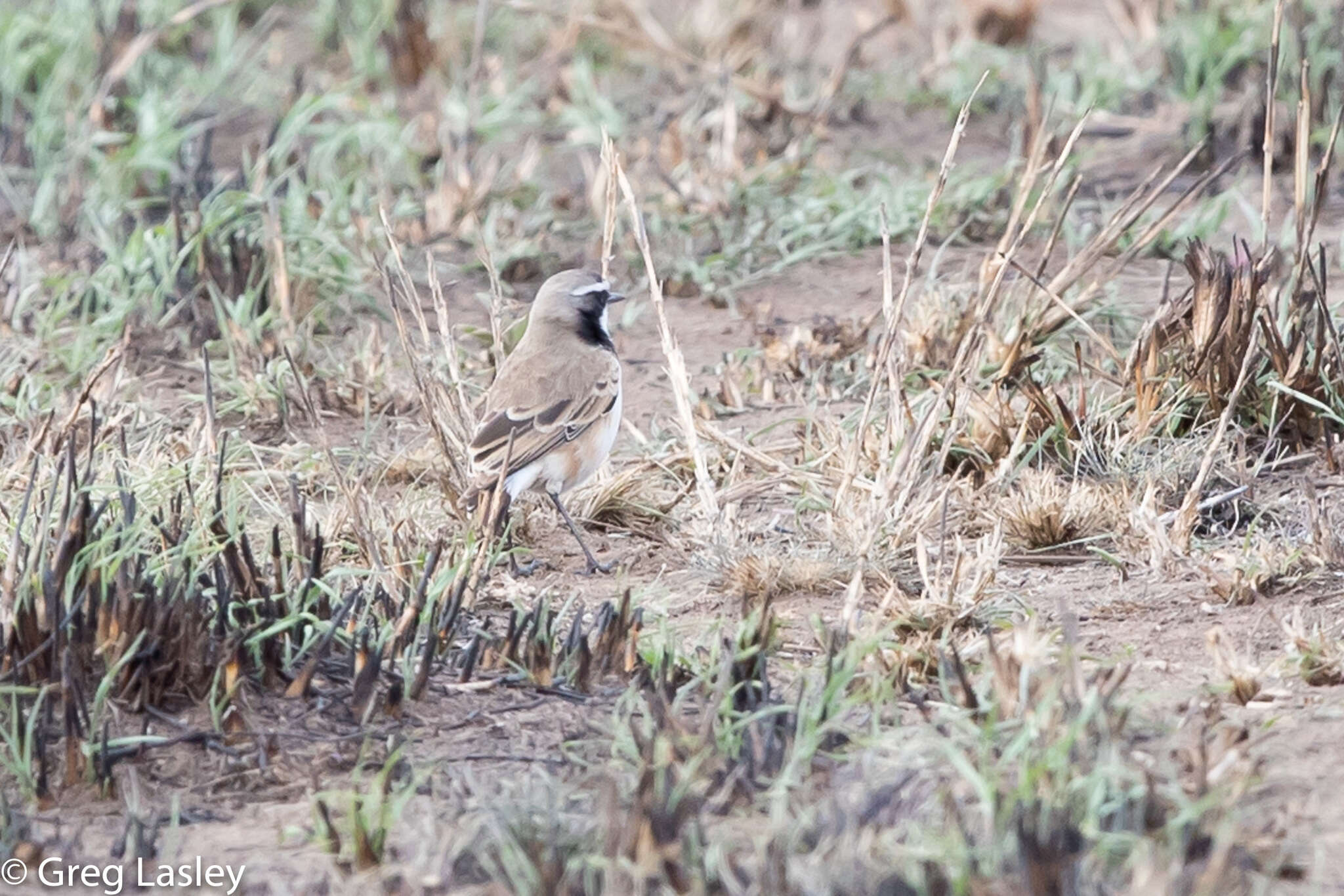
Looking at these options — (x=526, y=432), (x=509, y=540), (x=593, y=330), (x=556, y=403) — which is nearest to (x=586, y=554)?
(x=509, y=540)

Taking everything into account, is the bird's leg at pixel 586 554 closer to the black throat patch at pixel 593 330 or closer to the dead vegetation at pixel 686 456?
the dead vegetation at pixel 686 456

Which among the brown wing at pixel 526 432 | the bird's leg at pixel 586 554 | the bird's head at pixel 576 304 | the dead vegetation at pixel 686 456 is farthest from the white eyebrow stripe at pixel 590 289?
the bird's leg at pixel 586 554

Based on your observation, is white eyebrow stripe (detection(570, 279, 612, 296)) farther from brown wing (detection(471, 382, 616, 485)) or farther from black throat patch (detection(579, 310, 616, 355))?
brown wing (detection(471, 382, 616, 485))

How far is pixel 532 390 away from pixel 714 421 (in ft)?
2.97

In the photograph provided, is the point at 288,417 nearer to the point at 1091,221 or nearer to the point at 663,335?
the point at 663,335

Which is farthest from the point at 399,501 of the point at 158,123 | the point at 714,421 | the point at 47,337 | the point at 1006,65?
the point at 1006,65

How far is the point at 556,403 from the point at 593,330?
60 cm

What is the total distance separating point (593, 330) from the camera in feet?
20.8

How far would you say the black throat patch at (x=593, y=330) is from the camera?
6301mm

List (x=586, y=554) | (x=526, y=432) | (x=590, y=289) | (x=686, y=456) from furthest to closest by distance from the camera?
(x=590, y=289) < (x=686, y=456) < (x=526, y=432) < (x=586, y=554)

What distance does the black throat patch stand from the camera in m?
6.30

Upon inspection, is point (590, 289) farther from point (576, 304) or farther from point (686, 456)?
point (686, 456)

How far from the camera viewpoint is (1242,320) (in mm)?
5641

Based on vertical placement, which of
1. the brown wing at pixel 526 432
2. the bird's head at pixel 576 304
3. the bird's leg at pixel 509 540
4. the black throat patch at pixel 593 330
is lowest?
the bird's leg at pixel 509 540
